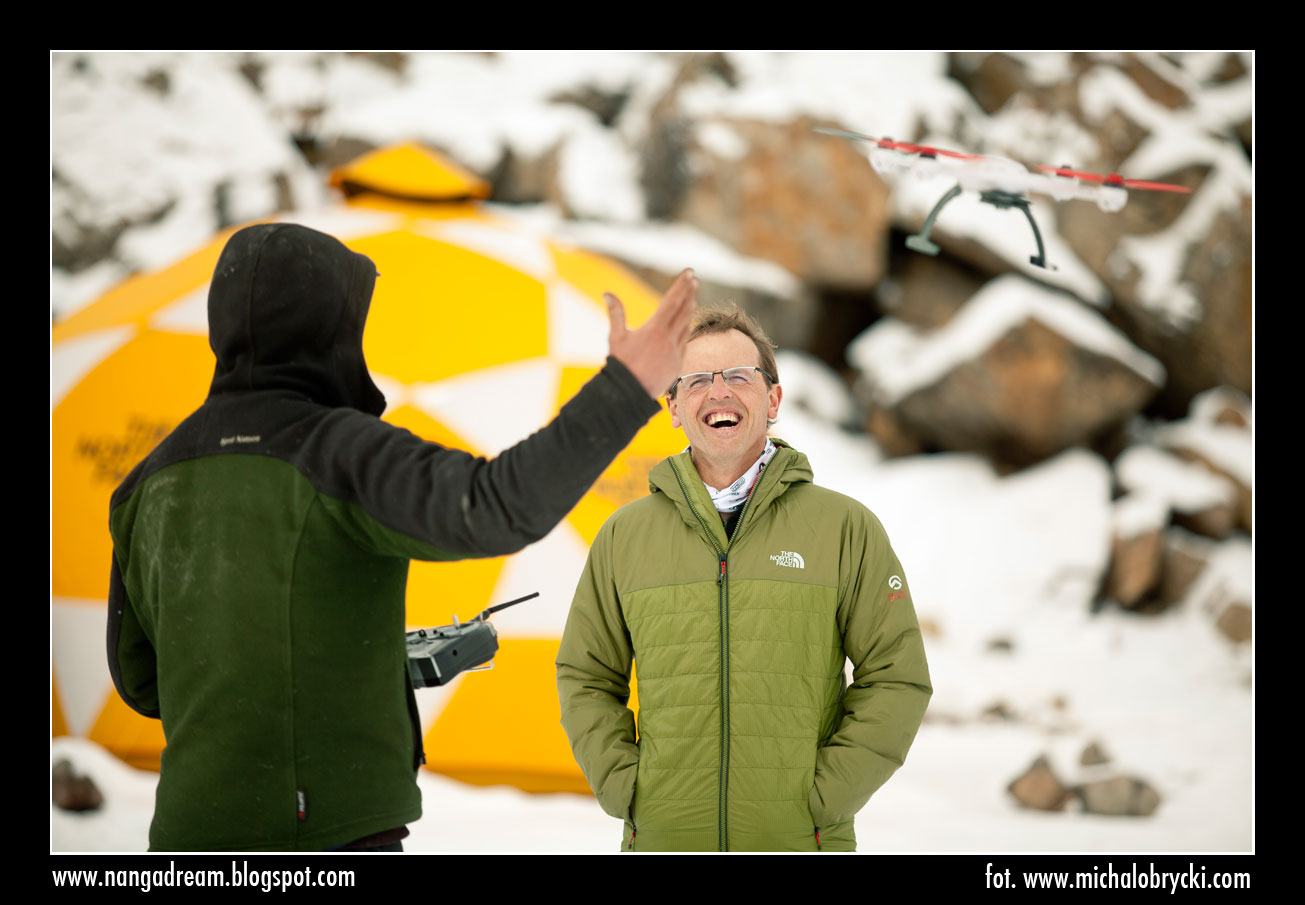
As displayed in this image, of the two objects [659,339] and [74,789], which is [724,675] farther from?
[74,789]

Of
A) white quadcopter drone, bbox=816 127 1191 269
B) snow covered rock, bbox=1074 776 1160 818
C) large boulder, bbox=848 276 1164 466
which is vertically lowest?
snow covered rock, bbox=1074 776 1160 818

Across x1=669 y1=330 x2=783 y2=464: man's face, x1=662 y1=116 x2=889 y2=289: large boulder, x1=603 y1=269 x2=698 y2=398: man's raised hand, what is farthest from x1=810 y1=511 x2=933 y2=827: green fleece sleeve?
x1=662 y1=116 x2=889 y2=289: large boulder

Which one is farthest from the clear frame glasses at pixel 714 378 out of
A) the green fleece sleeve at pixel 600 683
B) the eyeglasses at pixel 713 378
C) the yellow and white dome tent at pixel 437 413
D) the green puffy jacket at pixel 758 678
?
the yellow and white dome tent at pixel 437 413

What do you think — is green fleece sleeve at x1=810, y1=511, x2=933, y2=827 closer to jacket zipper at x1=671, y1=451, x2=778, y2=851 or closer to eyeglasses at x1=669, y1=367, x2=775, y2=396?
jacket zipper at x1=671, y1=451, x2=778, y2=851

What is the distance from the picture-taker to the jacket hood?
1839 mm

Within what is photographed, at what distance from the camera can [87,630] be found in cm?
434

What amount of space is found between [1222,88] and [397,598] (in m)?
11.0

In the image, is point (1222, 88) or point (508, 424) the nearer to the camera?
point (508, 424)

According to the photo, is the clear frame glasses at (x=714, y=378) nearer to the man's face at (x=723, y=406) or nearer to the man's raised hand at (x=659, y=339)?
the man's face at (x=723, y=406)

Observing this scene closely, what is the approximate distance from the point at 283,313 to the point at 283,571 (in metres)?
0.43

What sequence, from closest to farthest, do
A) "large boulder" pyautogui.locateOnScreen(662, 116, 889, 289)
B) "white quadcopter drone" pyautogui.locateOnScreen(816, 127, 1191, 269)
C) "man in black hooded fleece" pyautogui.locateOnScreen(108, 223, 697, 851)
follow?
"man in black hooded fleece" pyautogui.locateOnScreen(108, 223, 697, 851) < "white quadcopter drone" pyautogui.locateOnScreen(816, 127, 1191, 269) < "large boulder" pyautogui.locateOnScreen(662, 116, 889, 289)

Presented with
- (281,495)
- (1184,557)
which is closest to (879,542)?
(281,495)

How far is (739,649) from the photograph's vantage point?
7.04ft

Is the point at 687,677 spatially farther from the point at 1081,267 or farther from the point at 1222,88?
the point at 1222,88
